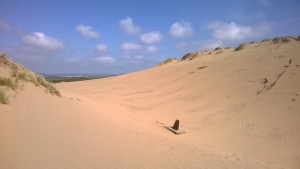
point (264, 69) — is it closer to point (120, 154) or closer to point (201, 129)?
point (201, 129)

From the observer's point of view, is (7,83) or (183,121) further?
(183,121)

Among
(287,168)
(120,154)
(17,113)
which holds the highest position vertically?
(17,113)

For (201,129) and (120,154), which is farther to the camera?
(201,129)

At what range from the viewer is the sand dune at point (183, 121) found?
512 cm

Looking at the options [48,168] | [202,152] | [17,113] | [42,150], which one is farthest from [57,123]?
[202,152]

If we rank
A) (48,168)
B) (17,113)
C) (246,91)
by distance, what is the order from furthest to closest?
1. (246,91)
2. (17,113)
3. (48,168)

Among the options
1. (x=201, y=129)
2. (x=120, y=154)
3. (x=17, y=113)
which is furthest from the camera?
(x=201, y=129)

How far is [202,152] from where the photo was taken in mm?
6863

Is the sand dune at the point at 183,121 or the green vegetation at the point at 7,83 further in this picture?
the green vegetation at the point at 7,83

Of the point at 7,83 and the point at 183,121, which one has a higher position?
the point at 7,83

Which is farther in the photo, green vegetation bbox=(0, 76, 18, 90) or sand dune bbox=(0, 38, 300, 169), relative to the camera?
green vegetation bbox=(0, 76, 18, 90)

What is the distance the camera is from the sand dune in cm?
512

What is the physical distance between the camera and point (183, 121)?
39.3 ft

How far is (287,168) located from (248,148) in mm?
1902
